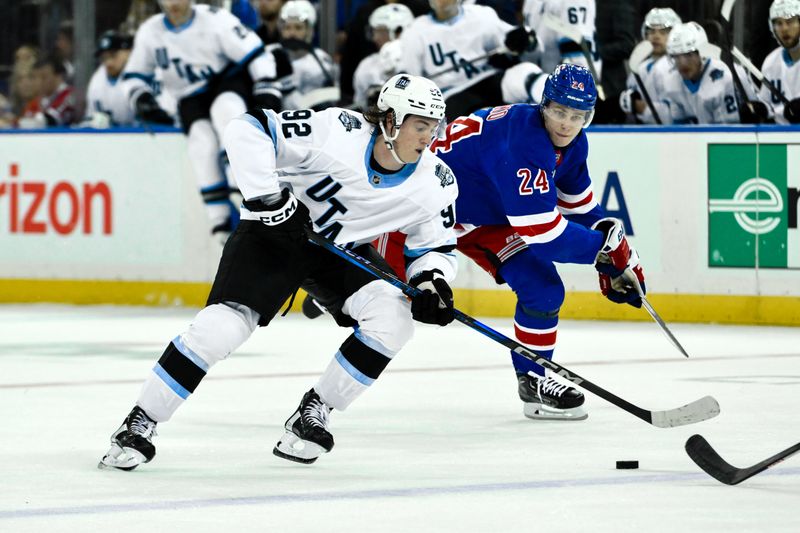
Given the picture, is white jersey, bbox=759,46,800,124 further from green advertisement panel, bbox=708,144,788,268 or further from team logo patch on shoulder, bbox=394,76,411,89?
team logo patch on shoulder, bbox=394,76,411,89

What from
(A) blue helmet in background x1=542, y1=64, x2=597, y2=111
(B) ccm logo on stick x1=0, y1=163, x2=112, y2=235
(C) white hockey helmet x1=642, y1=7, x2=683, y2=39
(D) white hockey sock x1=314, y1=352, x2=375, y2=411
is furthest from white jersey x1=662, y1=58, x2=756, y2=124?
(D) white hockey sock x1=314, y1=352, x2=375, y2=411

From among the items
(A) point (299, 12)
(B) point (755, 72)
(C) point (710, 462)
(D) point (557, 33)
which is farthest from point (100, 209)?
(C) point (710, 462)

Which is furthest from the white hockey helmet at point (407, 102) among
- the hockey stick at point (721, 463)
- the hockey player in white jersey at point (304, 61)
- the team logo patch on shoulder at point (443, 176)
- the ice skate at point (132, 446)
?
the hockey player in white jersey at point (304, 61)

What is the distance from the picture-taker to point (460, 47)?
877 centimetres

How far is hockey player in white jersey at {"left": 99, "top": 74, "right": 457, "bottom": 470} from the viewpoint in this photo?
4250 millimetres

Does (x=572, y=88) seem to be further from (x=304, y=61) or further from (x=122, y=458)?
(x=304, y=61)

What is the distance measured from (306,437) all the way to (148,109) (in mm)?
5363

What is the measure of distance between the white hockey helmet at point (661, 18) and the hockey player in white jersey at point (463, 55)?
0.59 m

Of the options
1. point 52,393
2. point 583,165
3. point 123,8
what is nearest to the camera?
point 583,165

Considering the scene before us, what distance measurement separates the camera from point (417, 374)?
636cm

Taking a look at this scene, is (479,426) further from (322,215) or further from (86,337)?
(86,337)

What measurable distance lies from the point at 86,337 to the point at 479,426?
3161mm

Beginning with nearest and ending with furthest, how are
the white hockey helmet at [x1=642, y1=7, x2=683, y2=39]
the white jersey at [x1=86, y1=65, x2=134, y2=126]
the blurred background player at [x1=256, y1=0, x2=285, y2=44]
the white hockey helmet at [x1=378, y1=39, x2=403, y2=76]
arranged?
the white hockey helmet at [x1=642, y1=7, x2=683, y2=39]
the white hockey helmet at [x1=378, y1=39, x2=403, y2=76]
the blurred background player at [x1=256, y1=0, x2=285, y2=44]
the white jersey at [x1=86, y1=65, x2=134, y2=126]

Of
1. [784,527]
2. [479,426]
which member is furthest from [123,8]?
[784,527]
